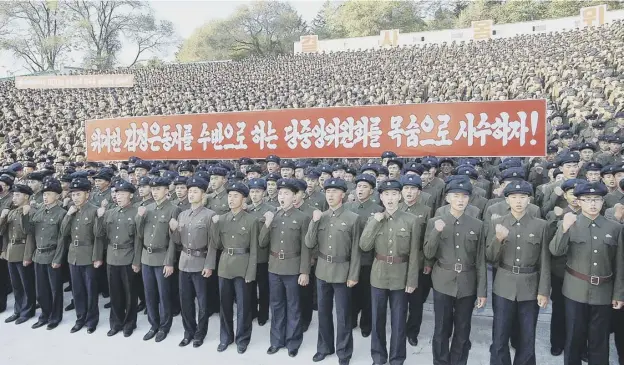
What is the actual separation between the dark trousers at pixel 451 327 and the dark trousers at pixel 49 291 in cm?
407

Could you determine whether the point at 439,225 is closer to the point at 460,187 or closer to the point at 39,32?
the point at 460,187

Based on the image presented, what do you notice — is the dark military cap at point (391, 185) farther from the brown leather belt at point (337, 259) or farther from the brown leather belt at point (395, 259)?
the brown leather belt at point (337, 259)

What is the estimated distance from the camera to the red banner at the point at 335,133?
571 cm

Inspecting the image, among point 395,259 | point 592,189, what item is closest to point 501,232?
point 592,189

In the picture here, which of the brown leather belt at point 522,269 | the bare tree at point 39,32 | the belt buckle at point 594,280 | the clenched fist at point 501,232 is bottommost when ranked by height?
the belt buckle at point 594,280

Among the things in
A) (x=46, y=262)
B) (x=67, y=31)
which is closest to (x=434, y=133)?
(x=46, y=262)

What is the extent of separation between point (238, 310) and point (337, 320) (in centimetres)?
99

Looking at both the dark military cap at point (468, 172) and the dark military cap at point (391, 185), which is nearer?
the dark military cap at point (391, 185)

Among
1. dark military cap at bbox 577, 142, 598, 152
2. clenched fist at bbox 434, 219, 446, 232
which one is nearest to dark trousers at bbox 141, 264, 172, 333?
clenched fist at bbox 434, 219, 446, 232

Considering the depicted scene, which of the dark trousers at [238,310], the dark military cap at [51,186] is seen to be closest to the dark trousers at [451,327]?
the dark trousers at [238,310]

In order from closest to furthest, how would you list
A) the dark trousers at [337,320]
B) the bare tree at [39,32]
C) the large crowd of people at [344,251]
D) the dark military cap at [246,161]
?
the large crowd of people at [344,251] < the dark trousers at [337,320] < the dark military cap at [246,161] < the bare tree at [39,32]

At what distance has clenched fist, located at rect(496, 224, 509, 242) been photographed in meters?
3.42

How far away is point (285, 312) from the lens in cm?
435

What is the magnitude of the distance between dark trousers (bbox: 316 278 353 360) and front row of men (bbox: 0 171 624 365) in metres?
0.01
